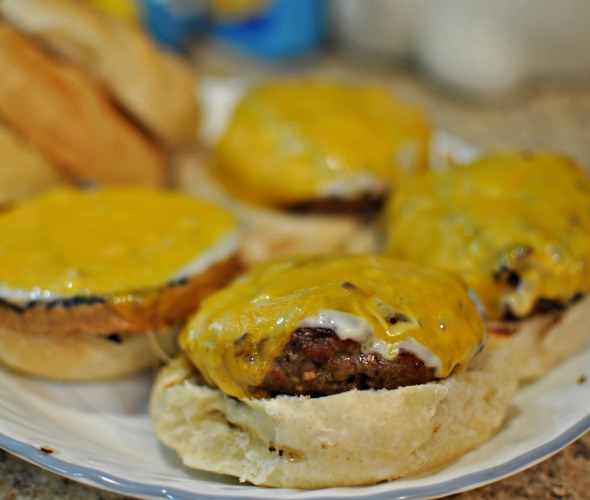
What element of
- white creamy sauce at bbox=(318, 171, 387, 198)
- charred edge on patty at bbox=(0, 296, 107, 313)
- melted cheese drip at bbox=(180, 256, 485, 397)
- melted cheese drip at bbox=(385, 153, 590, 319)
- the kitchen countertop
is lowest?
the kitchen countertop

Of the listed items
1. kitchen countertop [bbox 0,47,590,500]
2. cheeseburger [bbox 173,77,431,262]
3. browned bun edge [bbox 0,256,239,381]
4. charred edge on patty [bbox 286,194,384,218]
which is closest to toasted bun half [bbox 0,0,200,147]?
cheeseburger [bbox 173,77,431,262]

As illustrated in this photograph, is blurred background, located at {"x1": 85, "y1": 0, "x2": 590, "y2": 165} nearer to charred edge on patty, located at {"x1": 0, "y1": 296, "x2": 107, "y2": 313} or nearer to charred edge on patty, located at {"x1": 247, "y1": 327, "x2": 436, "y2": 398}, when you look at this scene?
charred edge on patty, located at {"x1": 0, "y1": 296, "x2": 107, "y2": 313}

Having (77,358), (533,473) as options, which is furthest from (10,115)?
(533,473)

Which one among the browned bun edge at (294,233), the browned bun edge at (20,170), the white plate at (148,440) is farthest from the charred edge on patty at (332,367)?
the browned bun edge at (20,170)

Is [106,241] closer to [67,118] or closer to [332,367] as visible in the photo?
[67,118]

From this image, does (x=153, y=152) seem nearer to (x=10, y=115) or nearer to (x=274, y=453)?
(x=10, y=115)

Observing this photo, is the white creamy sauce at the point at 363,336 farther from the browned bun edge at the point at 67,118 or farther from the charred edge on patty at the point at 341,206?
the browned bun edge at the point at 67,118
